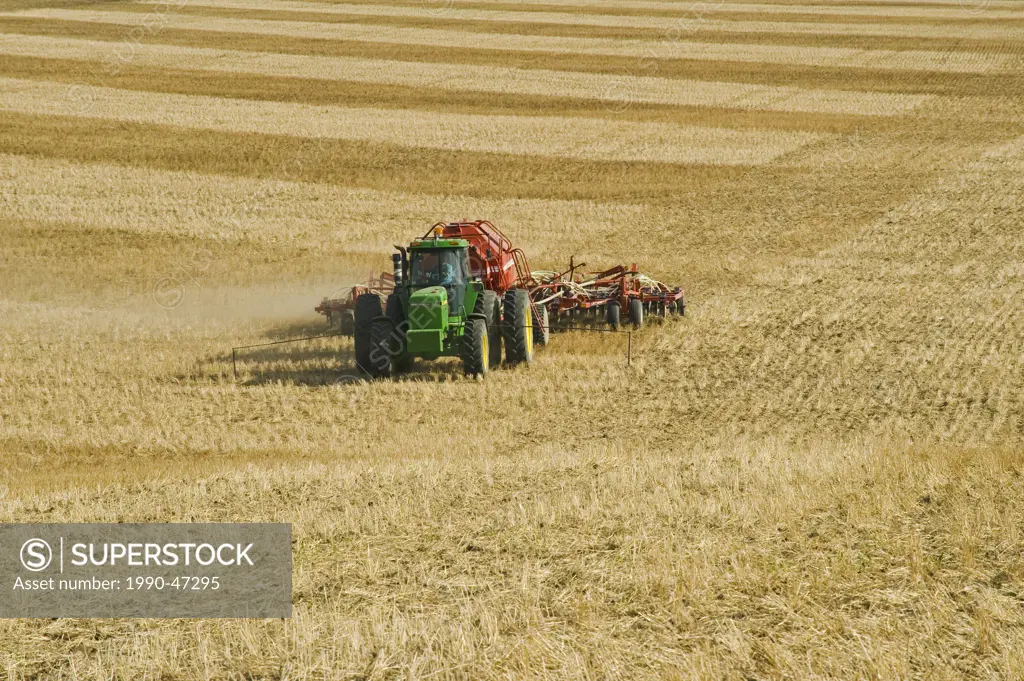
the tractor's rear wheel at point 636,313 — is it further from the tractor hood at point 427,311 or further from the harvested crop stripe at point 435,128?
the harvested crop stripe at point 435,128

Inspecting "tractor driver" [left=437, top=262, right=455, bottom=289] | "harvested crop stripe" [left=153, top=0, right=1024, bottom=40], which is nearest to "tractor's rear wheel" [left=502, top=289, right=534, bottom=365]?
"tractor driver" [left=437, top=262, right=455, bottom=289]

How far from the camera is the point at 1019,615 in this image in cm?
695

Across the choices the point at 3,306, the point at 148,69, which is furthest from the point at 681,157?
the point at 148,69

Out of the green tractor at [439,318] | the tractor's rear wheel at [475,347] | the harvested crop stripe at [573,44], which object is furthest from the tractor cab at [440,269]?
the harvested crop stripe at [573,44]

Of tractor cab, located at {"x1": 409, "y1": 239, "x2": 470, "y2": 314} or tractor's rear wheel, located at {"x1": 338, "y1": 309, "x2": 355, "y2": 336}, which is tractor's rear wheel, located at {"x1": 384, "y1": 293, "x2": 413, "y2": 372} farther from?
tractor's rear wheel, located at {"x1": 338, "y1": 309, "x2": 355, "y2": 336}

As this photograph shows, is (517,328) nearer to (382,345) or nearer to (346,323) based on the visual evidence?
(382,345)

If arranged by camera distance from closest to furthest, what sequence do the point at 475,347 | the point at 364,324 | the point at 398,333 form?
the point at 475,347 < the point at 398,333 < the point at 364,324

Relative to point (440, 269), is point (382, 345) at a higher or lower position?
lower

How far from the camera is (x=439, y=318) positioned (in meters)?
16.7

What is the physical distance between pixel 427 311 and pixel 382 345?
2.91ft

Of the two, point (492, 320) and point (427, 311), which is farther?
point (492, 320)

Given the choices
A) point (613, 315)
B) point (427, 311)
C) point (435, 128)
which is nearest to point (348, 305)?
point (427, 311)

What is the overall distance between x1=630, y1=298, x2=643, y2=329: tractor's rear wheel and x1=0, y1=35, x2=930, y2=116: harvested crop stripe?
27.4 meters

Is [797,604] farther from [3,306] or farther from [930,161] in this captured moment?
[930,161]
